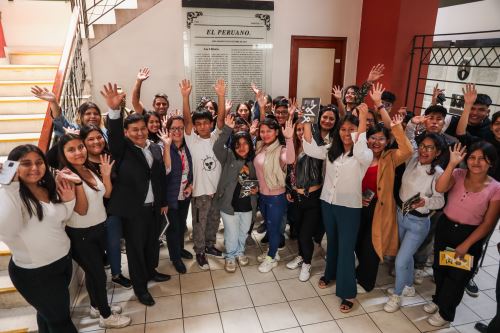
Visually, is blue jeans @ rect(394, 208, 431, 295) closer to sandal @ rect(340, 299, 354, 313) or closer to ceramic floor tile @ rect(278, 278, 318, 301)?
sandal @ rect(340, 299, 354, 313)

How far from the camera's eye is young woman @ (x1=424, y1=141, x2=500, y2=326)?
2256 mm

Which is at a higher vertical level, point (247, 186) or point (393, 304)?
point (247, 186)

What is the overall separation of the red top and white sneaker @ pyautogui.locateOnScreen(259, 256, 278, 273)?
122 centimetres

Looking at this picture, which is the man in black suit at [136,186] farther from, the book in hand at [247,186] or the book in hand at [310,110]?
the book in hand at [310,110]

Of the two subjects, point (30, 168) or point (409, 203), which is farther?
point (409, 203)

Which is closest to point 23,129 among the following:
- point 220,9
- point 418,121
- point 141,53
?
point 141,53

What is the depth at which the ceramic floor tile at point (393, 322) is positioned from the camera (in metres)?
2.59

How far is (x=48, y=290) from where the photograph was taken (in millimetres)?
1935

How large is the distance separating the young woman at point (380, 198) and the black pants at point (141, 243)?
1.76 meters

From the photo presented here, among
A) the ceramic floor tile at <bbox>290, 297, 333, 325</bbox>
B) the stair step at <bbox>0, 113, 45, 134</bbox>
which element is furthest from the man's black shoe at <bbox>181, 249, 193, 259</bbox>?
the stair step at <bbox>0, 113, 45, 134</bbox>

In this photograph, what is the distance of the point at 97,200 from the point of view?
2.24 m

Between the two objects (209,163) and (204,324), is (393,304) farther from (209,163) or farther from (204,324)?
(209,163)

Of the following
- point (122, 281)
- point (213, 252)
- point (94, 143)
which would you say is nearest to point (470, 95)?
point (213, 252)

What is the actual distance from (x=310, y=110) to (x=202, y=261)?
1.85 metres
